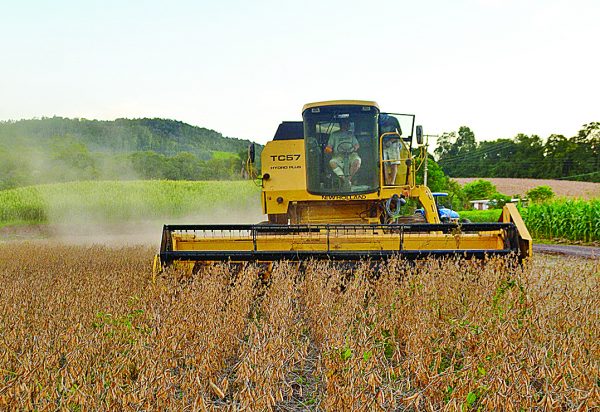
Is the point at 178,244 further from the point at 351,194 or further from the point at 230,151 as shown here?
the point at 230,151

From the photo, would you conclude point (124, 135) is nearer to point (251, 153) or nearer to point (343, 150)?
point (251, 153)

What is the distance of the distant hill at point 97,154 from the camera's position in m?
32.0

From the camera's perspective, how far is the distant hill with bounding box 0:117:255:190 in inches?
1260

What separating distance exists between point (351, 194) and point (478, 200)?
48979mm

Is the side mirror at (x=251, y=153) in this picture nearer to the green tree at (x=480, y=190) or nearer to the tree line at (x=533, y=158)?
the green tree at (x=480, y=190)

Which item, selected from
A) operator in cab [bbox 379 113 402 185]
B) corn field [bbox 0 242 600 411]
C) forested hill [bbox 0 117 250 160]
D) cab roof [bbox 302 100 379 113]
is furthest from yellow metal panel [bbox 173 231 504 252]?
forested hill [bbox 0 117 250 160]

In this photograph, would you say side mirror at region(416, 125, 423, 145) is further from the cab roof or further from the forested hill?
the forested hill

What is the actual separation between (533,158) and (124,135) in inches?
1822

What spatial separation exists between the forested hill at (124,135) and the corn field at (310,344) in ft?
87.5

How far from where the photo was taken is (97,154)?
36625 millimetres

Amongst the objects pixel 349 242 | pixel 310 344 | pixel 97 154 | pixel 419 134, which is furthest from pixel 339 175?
pixel 97 154

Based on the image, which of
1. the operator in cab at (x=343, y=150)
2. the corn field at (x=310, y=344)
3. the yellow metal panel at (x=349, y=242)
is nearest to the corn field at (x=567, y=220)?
the operator in cab at (x=343, y=150)

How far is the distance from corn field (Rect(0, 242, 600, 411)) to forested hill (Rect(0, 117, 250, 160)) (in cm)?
2667

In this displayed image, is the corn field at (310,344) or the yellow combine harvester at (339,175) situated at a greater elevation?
the yellow combine harvester at (339,175)
